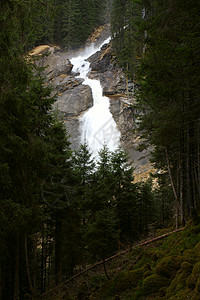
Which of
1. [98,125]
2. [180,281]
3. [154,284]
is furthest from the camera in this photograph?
[98,125]

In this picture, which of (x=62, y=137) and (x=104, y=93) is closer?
(x=62, y=137)

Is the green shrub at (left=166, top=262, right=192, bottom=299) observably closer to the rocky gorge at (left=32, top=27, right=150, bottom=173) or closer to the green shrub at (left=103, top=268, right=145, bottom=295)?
the green shrub at (left=103, top=268, right=145, bottom=295)

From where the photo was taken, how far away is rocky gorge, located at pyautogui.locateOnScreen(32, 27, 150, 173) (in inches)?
1406

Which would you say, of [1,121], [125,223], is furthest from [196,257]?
[125,223]

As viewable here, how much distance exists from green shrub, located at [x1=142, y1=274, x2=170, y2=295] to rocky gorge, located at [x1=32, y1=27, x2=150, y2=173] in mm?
25540

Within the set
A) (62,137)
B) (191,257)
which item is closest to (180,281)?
(191,257)

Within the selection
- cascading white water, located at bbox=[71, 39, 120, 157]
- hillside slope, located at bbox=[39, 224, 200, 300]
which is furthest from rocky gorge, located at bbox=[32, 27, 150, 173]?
hillside slope, located at bbox=[39, 224, 200, 300]

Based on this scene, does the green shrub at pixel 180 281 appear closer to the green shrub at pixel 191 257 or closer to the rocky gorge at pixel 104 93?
the green shrub at pixel 191 257

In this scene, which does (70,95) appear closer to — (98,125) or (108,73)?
(98,125)

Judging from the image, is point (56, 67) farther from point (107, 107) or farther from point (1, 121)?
point (1, 121)

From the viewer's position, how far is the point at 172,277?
14.4ft

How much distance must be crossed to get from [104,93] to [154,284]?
130ft

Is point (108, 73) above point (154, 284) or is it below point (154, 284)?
above

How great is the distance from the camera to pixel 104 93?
136 feet
